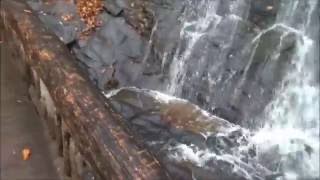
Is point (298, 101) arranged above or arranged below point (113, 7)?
below

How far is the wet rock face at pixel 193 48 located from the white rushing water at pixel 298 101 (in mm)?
128

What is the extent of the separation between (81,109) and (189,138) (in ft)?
16.0

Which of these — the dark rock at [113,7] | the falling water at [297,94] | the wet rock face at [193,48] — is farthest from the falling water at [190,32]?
the dark rock at [113,7]

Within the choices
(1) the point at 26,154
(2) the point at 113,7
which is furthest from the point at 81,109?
(2) the point at 113,7

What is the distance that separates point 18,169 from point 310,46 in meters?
5.52

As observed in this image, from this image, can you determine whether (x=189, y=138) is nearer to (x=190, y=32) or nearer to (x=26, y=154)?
(x=190, y=32)

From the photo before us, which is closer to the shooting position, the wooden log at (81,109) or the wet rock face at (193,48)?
the wooden log at (81,109)

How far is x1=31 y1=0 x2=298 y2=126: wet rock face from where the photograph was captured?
833 cm

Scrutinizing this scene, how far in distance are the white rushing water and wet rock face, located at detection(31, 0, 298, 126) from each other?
5.1 inches

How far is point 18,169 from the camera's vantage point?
3982 mm

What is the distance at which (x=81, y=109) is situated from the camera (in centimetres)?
284

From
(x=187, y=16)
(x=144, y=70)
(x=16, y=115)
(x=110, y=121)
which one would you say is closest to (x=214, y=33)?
(x=187, y=16)

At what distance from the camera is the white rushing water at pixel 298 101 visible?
26.6ft

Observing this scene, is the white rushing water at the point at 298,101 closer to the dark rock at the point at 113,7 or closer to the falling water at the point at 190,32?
the falling water at the point at 190,32
